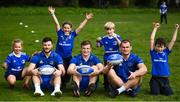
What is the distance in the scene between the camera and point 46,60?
10.1 m

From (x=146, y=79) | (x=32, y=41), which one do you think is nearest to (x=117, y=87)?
(x=146, y=79)

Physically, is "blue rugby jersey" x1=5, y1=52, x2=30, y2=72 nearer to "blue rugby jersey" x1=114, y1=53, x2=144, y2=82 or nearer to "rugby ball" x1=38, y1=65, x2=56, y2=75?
"rugby ball" x1=38, y1=65, x2=56, y2=75

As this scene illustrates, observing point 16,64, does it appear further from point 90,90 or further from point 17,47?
point 90,90

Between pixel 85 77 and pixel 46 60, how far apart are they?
97 cm

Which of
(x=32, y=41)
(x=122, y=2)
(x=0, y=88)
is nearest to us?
(x=0, y=88)

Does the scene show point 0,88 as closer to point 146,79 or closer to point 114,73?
point 114,73

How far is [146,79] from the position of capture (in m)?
11.8

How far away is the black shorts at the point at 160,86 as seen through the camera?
9.86 metres

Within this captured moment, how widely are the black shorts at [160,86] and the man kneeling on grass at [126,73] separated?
38 cm

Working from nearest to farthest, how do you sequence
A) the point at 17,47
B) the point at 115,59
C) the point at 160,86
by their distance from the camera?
the point at 115,59 < the point at 160,86 < the point at 17,47

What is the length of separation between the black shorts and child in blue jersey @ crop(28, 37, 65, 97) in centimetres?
199

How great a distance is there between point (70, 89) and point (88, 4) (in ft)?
161


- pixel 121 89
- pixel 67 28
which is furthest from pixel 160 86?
pixel 67 28

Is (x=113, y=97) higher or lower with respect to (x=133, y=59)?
lower
